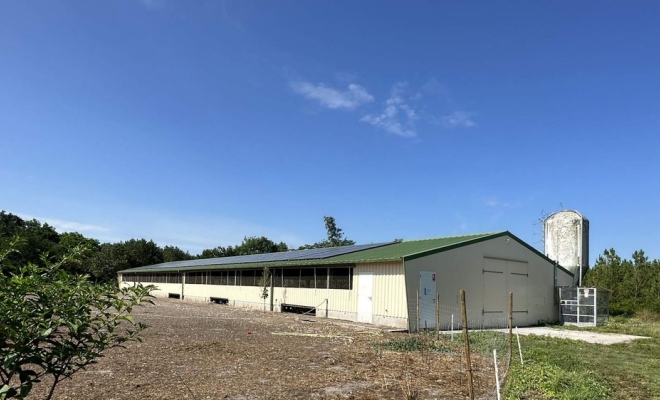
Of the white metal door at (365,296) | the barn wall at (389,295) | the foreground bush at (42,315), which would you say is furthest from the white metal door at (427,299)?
the foreground bush at (42,315)

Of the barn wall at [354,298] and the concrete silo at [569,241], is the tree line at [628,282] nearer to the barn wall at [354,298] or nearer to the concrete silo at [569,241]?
the concrete silo at [569,241]

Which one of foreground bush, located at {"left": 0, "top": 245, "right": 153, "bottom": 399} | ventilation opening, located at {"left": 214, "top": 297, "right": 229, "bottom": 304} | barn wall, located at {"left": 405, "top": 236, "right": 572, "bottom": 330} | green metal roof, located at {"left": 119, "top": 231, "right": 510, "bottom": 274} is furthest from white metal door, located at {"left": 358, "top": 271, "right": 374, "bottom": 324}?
foreground bush, located at {"left": 0, "top": 245, "right": 153, "bottom": 399}

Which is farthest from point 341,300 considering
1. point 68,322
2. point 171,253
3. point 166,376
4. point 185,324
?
point 171,253

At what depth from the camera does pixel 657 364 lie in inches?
471

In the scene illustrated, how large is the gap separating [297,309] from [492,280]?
10.5 m

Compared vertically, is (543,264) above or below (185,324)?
above

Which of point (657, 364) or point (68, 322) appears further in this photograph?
point (657, 364)

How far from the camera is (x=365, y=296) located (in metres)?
21.3

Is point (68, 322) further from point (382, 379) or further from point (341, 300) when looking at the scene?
point (341, 300)

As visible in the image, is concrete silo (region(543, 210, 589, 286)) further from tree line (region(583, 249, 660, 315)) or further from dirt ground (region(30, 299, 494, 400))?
dirt ground (region(30, 299, 494, 400))

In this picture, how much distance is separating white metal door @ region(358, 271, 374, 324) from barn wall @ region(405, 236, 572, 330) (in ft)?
7.49

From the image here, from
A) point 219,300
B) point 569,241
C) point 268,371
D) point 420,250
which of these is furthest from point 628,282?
point 268,371

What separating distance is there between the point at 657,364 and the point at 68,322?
13558mm

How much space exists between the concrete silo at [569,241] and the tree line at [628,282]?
6.48m
